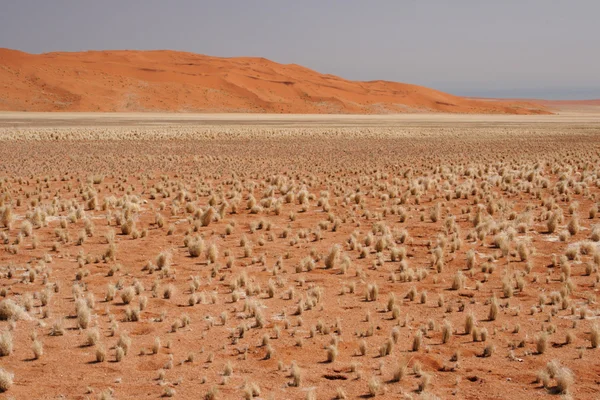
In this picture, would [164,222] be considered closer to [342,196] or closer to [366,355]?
[342,196]

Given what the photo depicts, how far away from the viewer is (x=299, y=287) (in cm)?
1238

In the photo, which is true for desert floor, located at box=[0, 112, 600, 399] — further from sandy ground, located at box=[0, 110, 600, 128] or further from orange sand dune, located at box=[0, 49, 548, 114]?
orange sand dune, located at box=[0, 49, 548, 114]

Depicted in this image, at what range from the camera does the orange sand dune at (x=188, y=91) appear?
114 m

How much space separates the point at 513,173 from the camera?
93.3 feet

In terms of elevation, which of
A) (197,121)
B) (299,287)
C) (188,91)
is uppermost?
(188,91)

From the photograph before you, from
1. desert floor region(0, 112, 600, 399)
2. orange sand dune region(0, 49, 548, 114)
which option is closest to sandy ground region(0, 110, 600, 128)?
orange sand dune region(0, 49, 548, 114)

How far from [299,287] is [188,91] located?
12087cm

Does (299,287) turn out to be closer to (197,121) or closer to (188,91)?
(197,121)

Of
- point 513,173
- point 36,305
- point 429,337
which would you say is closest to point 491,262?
point 429,337

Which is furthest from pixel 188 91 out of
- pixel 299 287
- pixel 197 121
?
pixel 299 287

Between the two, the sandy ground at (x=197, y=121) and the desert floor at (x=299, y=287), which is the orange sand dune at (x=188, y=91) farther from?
the desert floor at (x=299, y=287)

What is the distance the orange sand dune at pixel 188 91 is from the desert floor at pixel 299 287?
303 ft

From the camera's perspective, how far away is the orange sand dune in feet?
375

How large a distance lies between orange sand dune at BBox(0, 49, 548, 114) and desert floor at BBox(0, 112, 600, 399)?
9230 centimetres
